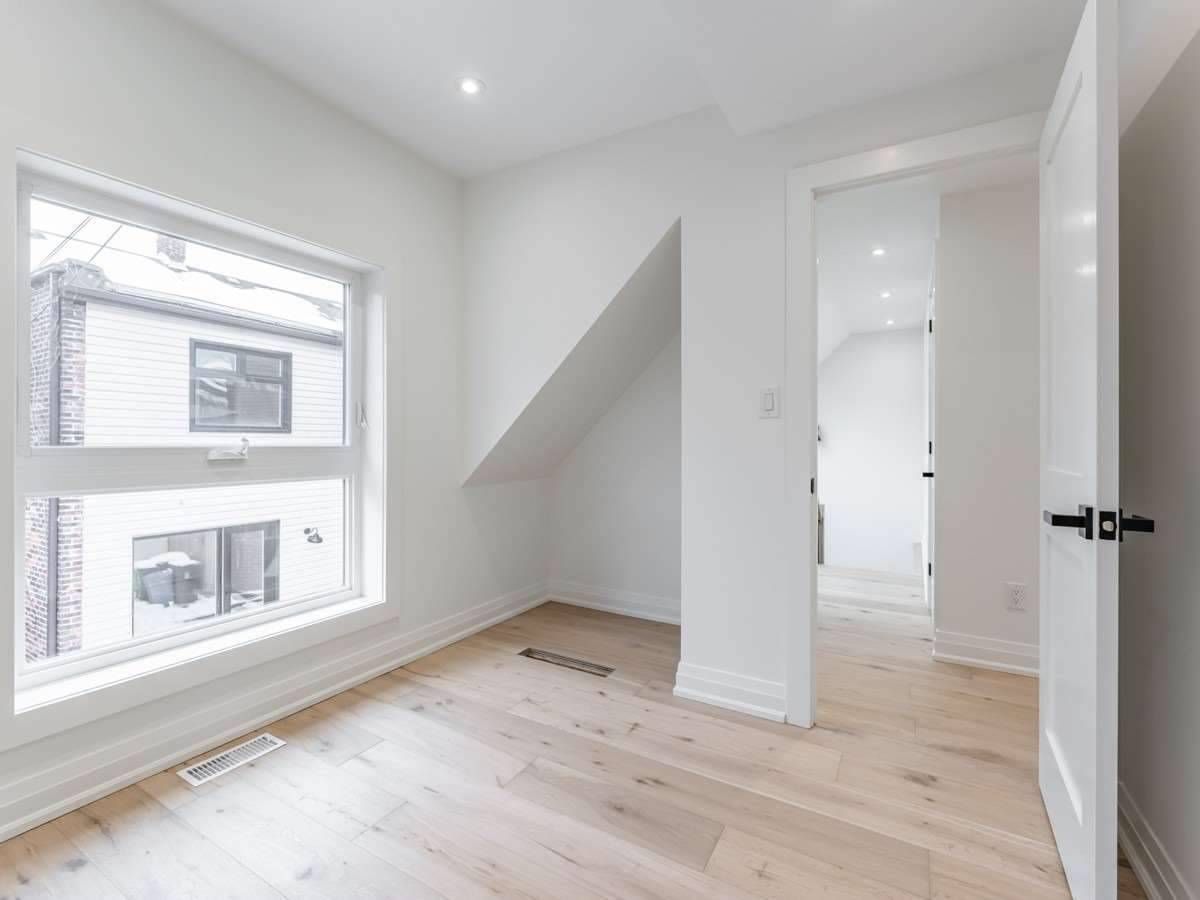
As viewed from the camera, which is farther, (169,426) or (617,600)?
(617,600)

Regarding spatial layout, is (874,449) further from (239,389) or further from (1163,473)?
(239,389)

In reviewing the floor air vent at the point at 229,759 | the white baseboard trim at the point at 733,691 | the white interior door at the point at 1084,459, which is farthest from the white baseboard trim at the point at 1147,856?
the floor air vent at the point at 229,759

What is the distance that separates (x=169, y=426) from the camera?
200 cm

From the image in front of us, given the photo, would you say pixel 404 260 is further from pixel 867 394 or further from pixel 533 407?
pixel 867 394

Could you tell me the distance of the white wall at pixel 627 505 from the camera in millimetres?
3412

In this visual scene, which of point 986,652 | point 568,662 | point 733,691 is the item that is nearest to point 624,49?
point 733,691

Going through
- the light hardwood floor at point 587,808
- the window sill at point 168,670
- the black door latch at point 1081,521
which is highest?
the black door latch at point 1081,521

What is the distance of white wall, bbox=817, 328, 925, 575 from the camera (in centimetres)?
655

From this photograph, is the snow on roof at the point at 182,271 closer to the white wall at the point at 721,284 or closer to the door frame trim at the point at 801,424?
the white wall at the point at 721,284

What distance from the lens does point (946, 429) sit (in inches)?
111

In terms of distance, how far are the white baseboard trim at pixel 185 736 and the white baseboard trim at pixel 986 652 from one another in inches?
99.7

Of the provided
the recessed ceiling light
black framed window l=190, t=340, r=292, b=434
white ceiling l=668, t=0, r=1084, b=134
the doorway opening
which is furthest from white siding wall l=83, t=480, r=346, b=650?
white ceiling l=668, t=0, r=1084, b=134

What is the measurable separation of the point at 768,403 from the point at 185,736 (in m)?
2.38

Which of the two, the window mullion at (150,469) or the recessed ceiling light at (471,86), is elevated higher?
the recessed ceiling light at (471,86)
